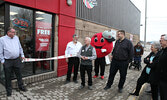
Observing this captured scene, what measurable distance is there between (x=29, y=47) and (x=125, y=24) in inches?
412

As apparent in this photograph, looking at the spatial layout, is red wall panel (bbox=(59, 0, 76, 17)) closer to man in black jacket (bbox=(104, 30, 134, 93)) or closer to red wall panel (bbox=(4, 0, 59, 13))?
red wall panel (bbox=(4, 0, 59, 13))

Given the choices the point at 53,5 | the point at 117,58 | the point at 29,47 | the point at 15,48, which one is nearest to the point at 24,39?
the point at 29,47

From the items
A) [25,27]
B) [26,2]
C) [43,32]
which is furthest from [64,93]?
[26,2]

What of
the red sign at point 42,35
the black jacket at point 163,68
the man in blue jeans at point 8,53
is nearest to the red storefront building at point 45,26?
the red sign at point 42,35

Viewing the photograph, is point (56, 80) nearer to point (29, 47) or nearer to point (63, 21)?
point (29, 47)

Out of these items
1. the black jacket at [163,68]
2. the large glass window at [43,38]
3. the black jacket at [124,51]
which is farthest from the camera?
the large glass window at [43,38]

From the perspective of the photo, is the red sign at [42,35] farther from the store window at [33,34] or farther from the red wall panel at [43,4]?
the red wall panel at [43,4]

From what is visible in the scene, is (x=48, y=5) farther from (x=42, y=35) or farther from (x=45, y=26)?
(x=42, y=35)

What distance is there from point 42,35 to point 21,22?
91 centimetres

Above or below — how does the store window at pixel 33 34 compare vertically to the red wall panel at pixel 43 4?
below

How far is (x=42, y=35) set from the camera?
4906 millimetres

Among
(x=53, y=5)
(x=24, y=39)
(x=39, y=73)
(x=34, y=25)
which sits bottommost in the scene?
(x=39, y=73)

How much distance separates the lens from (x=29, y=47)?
15.0 feet

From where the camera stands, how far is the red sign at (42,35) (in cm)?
476
